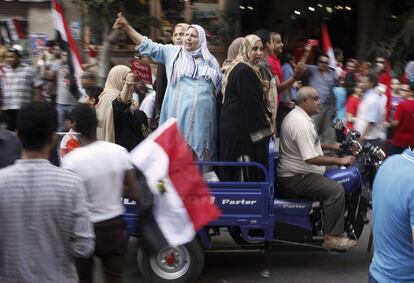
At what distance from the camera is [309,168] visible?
19.2 ft

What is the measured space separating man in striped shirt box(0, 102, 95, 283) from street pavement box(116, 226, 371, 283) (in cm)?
298

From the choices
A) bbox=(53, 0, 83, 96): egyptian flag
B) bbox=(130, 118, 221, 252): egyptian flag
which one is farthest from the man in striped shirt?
bbox=(53, 0, 83, 96): egyptian flag

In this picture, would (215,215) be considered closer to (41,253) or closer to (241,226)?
(241,226)

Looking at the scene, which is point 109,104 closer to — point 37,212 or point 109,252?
point 109,252

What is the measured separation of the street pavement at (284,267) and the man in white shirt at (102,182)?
1670mm

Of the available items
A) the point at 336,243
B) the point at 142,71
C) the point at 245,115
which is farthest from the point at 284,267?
the point at 142,71

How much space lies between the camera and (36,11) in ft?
49.9

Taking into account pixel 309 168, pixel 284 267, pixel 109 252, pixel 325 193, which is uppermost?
pixel 109 252

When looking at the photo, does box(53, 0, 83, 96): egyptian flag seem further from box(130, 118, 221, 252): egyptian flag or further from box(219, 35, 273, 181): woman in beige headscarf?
box(130, 118, 221, 252): egyptian flag

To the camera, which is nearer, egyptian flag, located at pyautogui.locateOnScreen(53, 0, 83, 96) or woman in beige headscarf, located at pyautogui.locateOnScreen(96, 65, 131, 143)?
woman in beige headscarf, located at pyautogui.locateOnScreen(96, 65, 131, 143)

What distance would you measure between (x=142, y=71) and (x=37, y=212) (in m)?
5.68

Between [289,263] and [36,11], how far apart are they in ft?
35.5

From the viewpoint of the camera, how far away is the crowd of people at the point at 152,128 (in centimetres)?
287

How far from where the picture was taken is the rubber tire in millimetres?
5516
